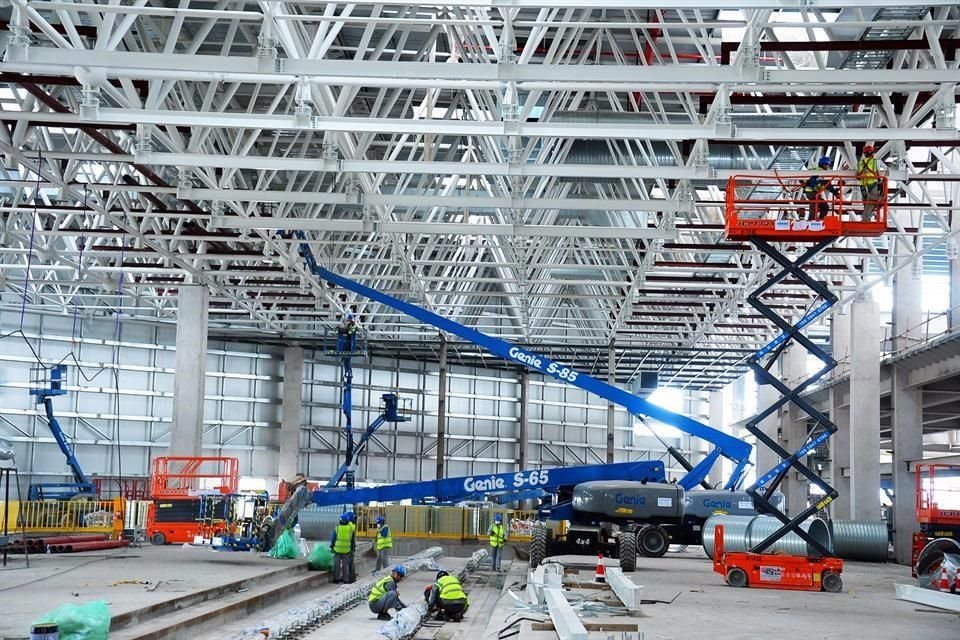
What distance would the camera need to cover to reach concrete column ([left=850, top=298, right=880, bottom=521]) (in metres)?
38.3

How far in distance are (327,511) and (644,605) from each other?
21920 millimetres

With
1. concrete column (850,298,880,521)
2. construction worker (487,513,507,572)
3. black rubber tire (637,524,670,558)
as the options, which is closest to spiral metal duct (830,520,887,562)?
concrete column (850,298,880,521)

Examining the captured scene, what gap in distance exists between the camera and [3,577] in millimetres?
22078

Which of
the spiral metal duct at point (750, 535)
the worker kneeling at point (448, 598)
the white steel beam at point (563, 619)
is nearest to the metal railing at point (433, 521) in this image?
the spiral metal duct at point (750, 535)

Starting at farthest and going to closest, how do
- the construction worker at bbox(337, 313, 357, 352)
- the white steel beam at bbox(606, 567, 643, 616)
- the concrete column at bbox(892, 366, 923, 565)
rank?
the construction worker at bbox(337, 313, 357, 352) < the concrete column at bbox(892, 366, 923, 565) < the white steel beam at bbox(606, 567, 643, 616)

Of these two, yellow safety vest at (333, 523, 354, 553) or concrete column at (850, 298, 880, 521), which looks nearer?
yellow safety vest at (333, 523, 354, 553)

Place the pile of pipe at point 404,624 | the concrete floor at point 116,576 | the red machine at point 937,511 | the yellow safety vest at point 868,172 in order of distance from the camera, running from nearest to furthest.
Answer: the concrete floor at point 116,576
the pile of pipe at point 404,624
the yellow safety vest at point 868,172
the red machine at point 937,511

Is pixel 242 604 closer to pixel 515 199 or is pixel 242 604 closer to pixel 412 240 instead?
pixel 515 199

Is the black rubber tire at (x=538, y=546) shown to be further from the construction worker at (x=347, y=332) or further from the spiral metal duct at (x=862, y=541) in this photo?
the construction worker at (x=347, y=332)

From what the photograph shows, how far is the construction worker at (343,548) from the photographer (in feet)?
85.7

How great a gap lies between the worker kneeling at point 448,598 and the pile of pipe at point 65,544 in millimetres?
12438

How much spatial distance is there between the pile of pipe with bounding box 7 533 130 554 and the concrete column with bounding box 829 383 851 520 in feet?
87.8

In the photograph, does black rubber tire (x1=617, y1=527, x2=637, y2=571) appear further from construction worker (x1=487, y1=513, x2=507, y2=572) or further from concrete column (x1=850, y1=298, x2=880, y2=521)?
concrete column (x1=850, y1=298, x2=880, y2=521)

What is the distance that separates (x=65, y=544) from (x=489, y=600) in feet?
39.3
